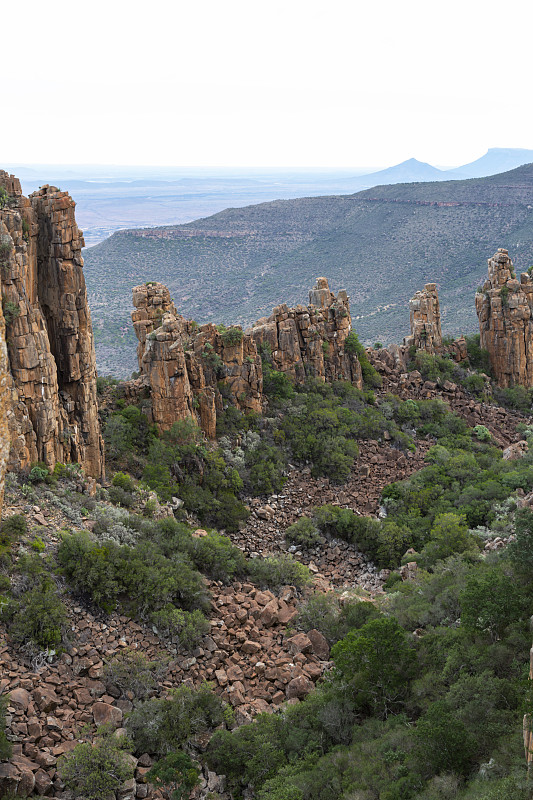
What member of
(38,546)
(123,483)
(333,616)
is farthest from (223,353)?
(38,546)

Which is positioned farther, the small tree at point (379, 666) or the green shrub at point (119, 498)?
the green shrub at point (119, 498)

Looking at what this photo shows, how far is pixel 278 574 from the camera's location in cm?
2559

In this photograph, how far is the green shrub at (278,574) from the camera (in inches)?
1001

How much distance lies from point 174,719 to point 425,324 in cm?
4072

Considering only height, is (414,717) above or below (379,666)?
below

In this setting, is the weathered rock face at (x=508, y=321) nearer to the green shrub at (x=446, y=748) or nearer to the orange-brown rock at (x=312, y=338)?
the orange-brown rock at (x=312, y=338)

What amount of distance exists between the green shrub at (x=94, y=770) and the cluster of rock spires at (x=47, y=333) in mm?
11954

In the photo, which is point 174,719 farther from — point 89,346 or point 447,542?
point 89,346

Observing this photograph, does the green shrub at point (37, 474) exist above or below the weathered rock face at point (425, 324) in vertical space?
below

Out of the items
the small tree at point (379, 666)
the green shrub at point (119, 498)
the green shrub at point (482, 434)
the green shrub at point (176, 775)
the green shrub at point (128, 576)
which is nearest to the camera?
the green shrub at point (176, 775)

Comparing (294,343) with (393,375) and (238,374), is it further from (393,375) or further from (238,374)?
(393,375)

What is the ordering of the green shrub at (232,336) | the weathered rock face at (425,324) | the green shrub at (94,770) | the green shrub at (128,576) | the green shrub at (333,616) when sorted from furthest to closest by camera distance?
the weathered rock face at (425,324)
the green shrub at (232,336)
the green shrub at (333,616)
the green shrub at (128,576)
the green shrub at (94,770)

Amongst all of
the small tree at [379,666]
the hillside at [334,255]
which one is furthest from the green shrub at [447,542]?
the hillside at [334,255]

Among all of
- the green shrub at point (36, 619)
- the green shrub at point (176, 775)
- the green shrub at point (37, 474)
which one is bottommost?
the green shrub at point (176, 775)
